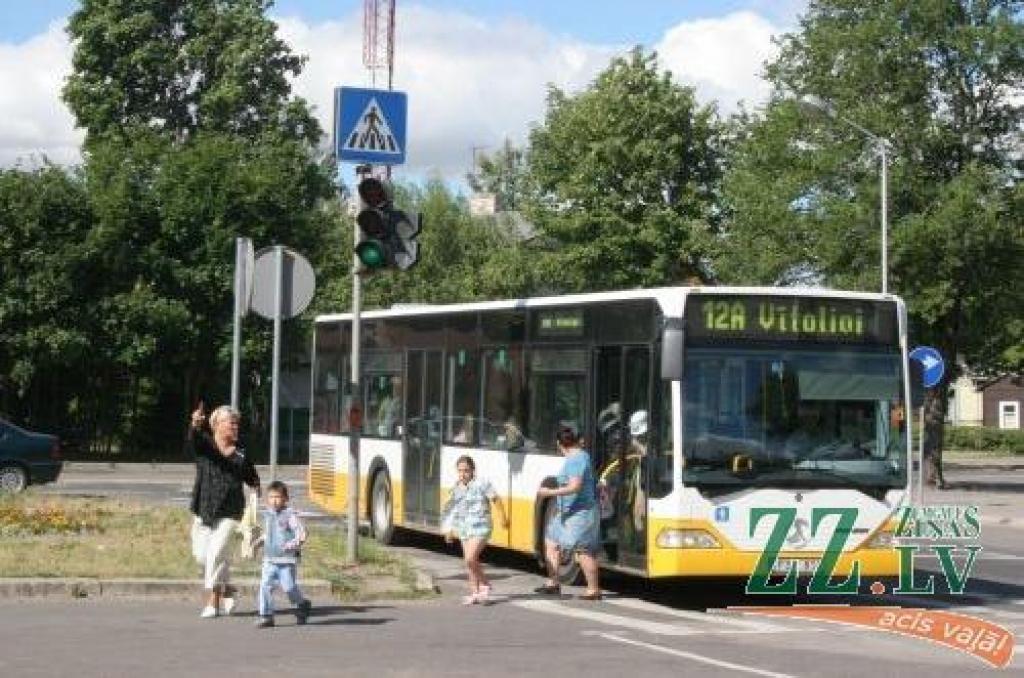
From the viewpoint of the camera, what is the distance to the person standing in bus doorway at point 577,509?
50.7ft

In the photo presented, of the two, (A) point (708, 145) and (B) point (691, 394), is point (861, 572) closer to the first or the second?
(B) point (691, 394)

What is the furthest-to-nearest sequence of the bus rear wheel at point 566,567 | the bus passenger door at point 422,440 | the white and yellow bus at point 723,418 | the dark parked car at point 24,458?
the dark parked car at point 24,458 → the bus passenger door at point 422,440 → the bus rear wheel at point 566,567 → the white and yellow bus at point 723,418

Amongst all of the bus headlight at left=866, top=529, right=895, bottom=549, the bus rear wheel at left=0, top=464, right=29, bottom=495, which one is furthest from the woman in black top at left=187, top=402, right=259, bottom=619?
the bus rear wheel at left=0, top=464, right=29, bottom=495

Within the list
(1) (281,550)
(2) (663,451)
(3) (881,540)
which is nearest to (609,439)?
(2) (663,451)

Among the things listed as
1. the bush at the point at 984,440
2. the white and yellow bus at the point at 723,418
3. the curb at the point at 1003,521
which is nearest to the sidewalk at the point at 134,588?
the white and yellow bus at the point at 723,418

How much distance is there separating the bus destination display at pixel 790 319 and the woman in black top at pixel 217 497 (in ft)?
13.5

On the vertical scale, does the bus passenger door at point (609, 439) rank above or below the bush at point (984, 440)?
below

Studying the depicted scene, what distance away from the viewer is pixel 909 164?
40156 millimetres

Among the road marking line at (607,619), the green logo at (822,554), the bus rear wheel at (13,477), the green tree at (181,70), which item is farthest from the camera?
the green tree at (181,70)

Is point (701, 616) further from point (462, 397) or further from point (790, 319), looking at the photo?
point (462, 397)

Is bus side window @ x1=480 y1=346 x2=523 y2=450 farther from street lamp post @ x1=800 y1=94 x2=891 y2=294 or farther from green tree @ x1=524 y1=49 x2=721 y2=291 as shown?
green tree @ x1=524 y1=49 x2=721 y2=291

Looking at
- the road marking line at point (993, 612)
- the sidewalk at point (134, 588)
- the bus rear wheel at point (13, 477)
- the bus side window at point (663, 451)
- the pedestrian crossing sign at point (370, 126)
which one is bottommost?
the road marking line at point (993, 612)

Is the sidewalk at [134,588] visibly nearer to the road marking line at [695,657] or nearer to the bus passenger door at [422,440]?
the road marking line at [695,657]

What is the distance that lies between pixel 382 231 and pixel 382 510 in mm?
5895
